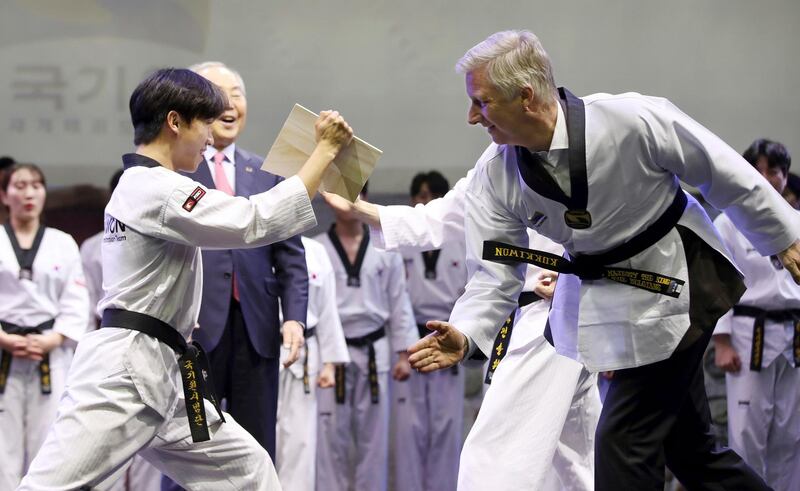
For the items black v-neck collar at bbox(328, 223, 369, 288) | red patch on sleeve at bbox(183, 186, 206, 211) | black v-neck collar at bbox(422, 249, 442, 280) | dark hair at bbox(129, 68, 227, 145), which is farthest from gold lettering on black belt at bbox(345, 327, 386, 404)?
red patch on sleeve at bbox(183, 186, 206, 211)

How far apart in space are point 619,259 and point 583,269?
0.38 ft

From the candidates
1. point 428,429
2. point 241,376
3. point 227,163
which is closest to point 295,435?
point 428,429

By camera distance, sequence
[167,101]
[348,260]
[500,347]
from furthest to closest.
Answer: [348,260], [500,347], [167,101]

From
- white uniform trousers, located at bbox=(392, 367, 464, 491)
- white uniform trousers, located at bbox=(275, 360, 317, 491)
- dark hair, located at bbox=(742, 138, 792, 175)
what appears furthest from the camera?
white uniform trousers, located at bbox=(392, 367, 464, 491)

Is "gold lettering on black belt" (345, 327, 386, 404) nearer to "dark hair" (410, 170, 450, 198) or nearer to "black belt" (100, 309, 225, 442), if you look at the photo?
"dark hair" (410, 170, 450, 198)

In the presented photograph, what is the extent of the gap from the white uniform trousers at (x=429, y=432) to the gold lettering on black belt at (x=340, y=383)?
502 millimetres

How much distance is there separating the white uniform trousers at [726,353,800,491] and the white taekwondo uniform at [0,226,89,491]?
3565mm

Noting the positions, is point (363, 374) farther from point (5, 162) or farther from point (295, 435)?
point (5, 162)

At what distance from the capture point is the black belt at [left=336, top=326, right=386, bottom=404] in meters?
5.79

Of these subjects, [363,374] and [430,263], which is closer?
[363,374]

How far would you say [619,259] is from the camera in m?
2.64

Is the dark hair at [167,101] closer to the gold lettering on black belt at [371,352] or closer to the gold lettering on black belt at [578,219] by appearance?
the gold lettering on black belt at [578,219]

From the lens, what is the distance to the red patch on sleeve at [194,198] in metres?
2.58

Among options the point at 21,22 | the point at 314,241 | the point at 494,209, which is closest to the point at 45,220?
the point at 21,22
